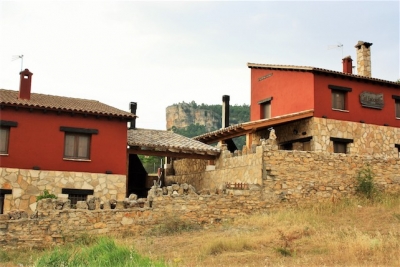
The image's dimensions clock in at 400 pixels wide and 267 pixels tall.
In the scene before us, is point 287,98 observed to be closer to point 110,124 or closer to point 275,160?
point 275,160

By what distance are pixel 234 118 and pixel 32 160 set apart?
159 ft

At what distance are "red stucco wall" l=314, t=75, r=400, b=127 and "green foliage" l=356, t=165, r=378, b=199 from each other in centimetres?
321

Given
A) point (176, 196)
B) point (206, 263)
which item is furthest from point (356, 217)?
point (206, 263)

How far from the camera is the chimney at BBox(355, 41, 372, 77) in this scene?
26688 mm

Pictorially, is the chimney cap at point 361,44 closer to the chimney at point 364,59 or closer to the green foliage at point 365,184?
the chimney at point 364,59

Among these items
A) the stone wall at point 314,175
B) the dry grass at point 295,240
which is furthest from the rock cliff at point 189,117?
the dry grass at point 295,240

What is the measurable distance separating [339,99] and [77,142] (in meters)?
12.6

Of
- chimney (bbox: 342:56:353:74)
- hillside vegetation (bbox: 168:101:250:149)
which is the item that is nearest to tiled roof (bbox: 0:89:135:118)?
chimney (bbox: 342:56:353:74)

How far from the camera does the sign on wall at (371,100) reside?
24.2 metres

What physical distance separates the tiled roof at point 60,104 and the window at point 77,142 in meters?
0.83

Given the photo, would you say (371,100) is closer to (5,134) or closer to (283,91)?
(283,91)

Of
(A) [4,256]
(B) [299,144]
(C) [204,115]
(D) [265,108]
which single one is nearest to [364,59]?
(D) [265,108]

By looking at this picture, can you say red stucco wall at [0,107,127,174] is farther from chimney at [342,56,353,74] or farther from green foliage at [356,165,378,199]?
chimney at [342,56,353,74]

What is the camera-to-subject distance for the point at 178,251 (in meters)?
13.5
